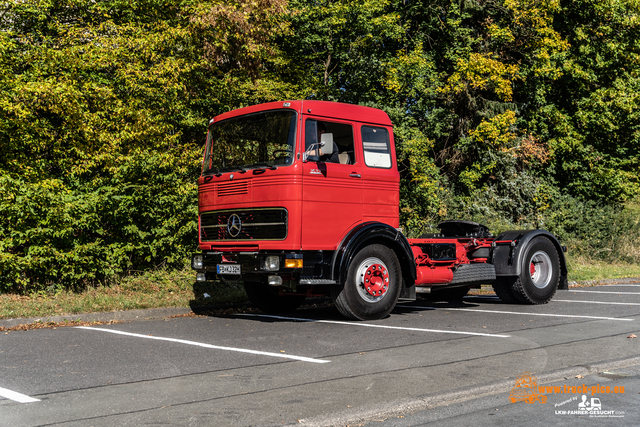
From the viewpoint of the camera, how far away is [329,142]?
28.6ft

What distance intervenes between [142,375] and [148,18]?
13.3 meters

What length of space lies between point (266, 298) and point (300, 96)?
37.9ft

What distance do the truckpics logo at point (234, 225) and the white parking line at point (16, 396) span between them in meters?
4.30

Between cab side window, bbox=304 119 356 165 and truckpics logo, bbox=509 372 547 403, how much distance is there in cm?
432

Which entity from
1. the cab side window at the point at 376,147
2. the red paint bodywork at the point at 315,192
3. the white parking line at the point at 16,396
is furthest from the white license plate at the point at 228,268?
the white parking line at the point at 16,396

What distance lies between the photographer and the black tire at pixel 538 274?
11195 millimetres

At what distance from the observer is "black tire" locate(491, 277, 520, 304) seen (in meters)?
11.3

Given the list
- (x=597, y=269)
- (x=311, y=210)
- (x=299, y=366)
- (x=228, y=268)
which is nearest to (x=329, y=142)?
(x=311, y=210)

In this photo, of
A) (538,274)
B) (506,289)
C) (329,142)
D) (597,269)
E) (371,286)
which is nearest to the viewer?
(329,142)

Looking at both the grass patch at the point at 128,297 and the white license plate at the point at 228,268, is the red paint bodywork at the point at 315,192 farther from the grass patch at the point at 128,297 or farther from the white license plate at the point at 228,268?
the grass patch at the point at 128,297

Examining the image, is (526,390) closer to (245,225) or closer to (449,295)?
(245,225)

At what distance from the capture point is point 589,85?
86.6 ft

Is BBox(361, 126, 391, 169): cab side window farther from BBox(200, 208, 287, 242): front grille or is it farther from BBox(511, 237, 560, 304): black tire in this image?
BBox(511, 237, 560, 304): black tire

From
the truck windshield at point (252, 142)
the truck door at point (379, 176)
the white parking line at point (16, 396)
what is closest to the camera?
the white parking line at point (16, 396)
